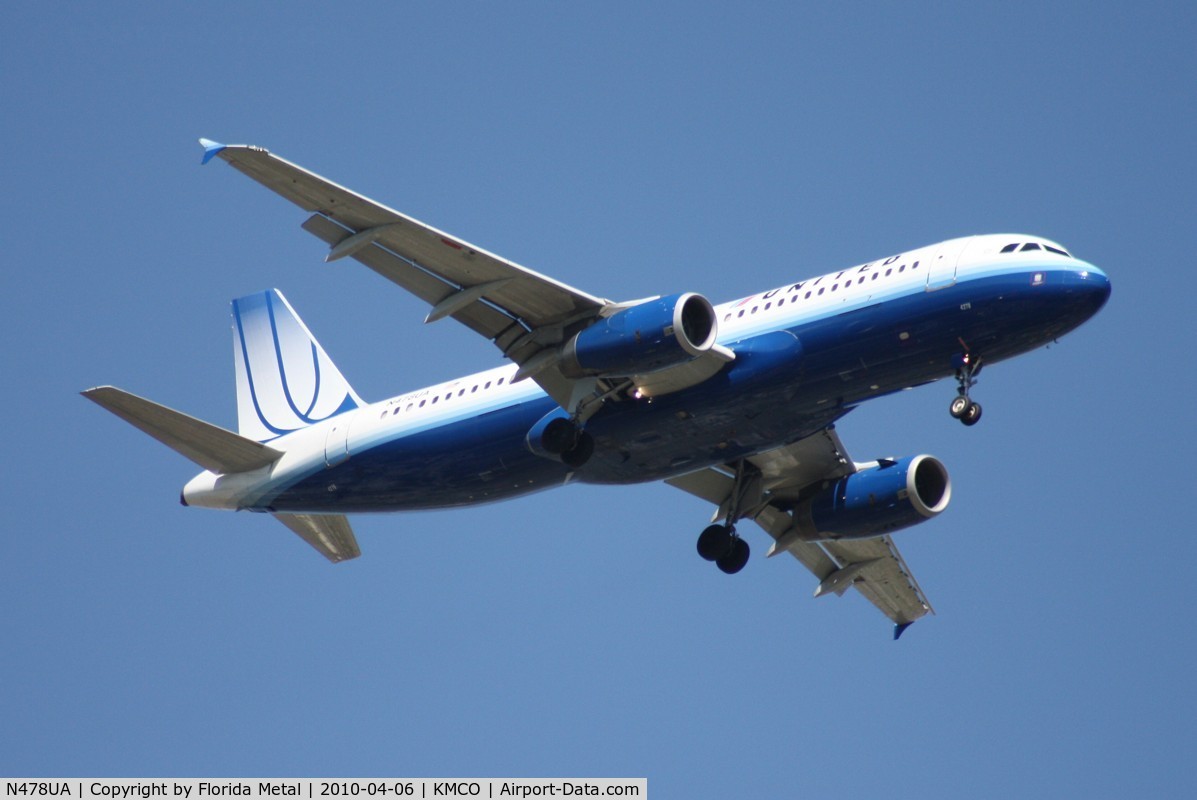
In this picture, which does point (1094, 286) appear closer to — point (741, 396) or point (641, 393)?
point (741, 396)

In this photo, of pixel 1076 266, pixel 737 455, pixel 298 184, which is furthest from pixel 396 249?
pixel 1076 266

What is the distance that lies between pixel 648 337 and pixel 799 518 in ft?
32.8

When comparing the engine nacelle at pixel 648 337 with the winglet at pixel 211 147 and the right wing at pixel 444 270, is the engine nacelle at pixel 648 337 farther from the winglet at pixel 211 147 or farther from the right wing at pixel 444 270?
the winglet at pixel 211 147

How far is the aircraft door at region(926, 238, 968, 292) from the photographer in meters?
39.7

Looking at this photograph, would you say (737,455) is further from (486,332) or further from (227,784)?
(227,784)

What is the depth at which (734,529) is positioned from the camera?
1882 inches

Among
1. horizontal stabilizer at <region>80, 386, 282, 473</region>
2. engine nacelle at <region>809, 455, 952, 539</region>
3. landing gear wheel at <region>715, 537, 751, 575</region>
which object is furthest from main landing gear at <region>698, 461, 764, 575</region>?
horizontal stabilizer at <region>80, 386, 282, 473</region>

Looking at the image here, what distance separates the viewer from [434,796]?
3650 cm

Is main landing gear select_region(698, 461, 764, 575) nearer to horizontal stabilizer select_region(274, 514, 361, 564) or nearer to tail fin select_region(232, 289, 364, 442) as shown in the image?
horizontal stabilizer select_region(274, 514, 361, 564)

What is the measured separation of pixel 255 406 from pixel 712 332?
1537 centimetres

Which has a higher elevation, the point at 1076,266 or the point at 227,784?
the point at 1076,266

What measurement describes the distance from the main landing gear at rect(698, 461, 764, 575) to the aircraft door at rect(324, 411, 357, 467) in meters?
9.04

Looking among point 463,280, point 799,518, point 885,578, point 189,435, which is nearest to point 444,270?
point 463,280

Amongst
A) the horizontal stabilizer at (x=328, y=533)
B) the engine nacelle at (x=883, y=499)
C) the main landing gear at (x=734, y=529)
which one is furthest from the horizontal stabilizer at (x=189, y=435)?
the engine nacelle at (x=883, y=499)
